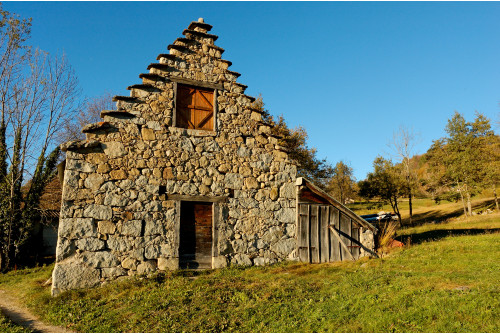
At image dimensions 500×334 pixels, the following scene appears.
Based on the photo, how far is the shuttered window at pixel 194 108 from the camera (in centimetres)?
1046

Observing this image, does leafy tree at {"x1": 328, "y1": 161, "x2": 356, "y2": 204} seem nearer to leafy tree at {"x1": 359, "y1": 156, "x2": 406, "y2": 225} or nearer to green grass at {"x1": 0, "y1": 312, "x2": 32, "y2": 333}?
leafy tree at {"x1": 359, "y1": 156, "x2": 406, "y2": 225}

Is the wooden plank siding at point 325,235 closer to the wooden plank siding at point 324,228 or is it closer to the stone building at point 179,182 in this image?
the wooden plank siding at point 324,228

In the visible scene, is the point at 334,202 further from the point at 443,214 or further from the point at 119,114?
the point at 443,214

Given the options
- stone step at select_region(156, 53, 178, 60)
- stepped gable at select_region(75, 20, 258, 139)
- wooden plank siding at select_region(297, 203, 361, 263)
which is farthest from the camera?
wooden plank siding at select_region(297, 203, 361, 263)

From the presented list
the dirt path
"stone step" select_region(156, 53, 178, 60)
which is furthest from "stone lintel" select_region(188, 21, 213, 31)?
the dirt path

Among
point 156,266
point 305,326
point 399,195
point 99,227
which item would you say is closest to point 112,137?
point 99,227

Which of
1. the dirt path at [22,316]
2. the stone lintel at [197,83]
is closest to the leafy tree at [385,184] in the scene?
the stone lintel at [197,83]

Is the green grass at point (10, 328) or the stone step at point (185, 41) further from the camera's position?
the stone step at point (185, 41)

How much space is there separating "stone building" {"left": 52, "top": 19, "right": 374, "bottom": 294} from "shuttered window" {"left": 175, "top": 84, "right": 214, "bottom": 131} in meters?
0.03

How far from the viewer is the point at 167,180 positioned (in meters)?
9.70

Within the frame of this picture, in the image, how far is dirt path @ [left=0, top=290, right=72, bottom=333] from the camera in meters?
6.33

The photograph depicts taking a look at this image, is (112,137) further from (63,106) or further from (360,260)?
(63,106)

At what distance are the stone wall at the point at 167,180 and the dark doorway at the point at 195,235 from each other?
29cm

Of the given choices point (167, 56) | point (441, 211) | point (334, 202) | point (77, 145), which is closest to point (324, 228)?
point (334, 202)
